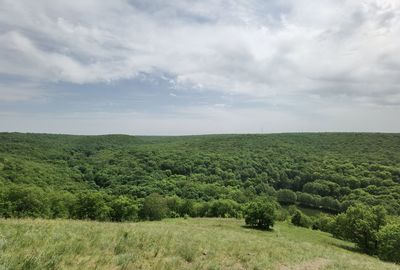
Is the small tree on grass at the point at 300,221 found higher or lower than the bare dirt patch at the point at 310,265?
lower

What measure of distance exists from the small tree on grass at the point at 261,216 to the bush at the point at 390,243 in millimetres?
14551

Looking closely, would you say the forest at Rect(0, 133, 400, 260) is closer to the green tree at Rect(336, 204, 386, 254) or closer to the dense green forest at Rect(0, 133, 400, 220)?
the green tree at Rect(336, 204, 386, 254)

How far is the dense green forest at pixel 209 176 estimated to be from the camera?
2320 inches

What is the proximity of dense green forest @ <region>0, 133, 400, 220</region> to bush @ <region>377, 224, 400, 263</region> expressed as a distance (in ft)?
107

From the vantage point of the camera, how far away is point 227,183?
112 metres

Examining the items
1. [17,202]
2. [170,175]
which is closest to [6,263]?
[17,202]

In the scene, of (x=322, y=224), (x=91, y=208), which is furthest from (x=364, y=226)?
(x=91, y=208)

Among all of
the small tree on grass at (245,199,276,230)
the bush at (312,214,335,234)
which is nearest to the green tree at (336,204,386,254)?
the bush at (312,214,335,234)

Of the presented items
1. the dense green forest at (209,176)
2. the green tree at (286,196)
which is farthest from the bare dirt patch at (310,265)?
the green tree at (286,196)

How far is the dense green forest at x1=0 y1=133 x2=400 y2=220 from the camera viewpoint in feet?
193

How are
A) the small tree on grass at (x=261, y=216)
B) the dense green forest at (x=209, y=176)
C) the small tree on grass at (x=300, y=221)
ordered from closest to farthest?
the small tree on grass at (x=261, y=216) < the dense green forest at (x=209, y=176) < the small tree on grass at (x=300, y=221)

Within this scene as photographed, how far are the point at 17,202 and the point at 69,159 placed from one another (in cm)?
9988

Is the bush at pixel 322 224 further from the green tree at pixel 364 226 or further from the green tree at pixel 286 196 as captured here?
the green tree at pixel 286 196

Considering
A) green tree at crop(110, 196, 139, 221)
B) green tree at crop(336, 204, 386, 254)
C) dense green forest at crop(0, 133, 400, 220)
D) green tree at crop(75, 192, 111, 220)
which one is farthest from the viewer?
dense green forest at crop(0, 133, 400, 220)
